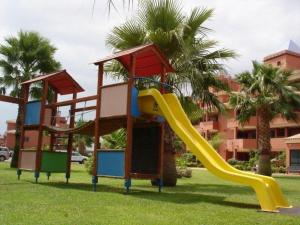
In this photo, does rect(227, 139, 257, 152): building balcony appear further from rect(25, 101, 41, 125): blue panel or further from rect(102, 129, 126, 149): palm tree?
rect(25, 101, 41, 125): blue panel

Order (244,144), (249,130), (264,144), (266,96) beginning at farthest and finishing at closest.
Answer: (249,130) < (244,144) < (266,96) < (264,144)

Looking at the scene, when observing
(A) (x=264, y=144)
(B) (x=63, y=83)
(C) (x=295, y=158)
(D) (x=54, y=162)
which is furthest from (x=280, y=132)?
(D) (x=54, y=162)

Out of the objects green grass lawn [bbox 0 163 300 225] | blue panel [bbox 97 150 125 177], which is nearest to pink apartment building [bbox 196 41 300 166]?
blue panel [bbox 97 150 125 177]

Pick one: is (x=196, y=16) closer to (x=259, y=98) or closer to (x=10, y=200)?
(x=10, y=200)

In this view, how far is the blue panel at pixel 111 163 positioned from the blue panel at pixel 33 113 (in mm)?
4717

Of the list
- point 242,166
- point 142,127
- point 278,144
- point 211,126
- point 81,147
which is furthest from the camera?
point 81,147

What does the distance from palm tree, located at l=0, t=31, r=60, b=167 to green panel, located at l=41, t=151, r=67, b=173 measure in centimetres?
1237

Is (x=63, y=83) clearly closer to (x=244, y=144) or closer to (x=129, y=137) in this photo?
(x=129, y=137)

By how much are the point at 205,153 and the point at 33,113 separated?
27.3ft


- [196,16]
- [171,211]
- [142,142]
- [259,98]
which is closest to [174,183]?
[142,142]

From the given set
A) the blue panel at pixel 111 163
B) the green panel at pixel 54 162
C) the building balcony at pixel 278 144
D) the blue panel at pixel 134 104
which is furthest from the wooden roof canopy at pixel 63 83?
the building balcony at pixel 278 144

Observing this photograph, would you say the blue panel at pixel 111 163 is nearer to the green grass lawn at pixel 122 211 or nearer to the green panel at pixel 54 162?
the green grass lawn at pixel 122 211

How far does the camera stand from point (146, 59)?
49.1 ft

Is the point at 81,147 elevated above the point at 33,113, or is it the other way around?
the point at 81,147
